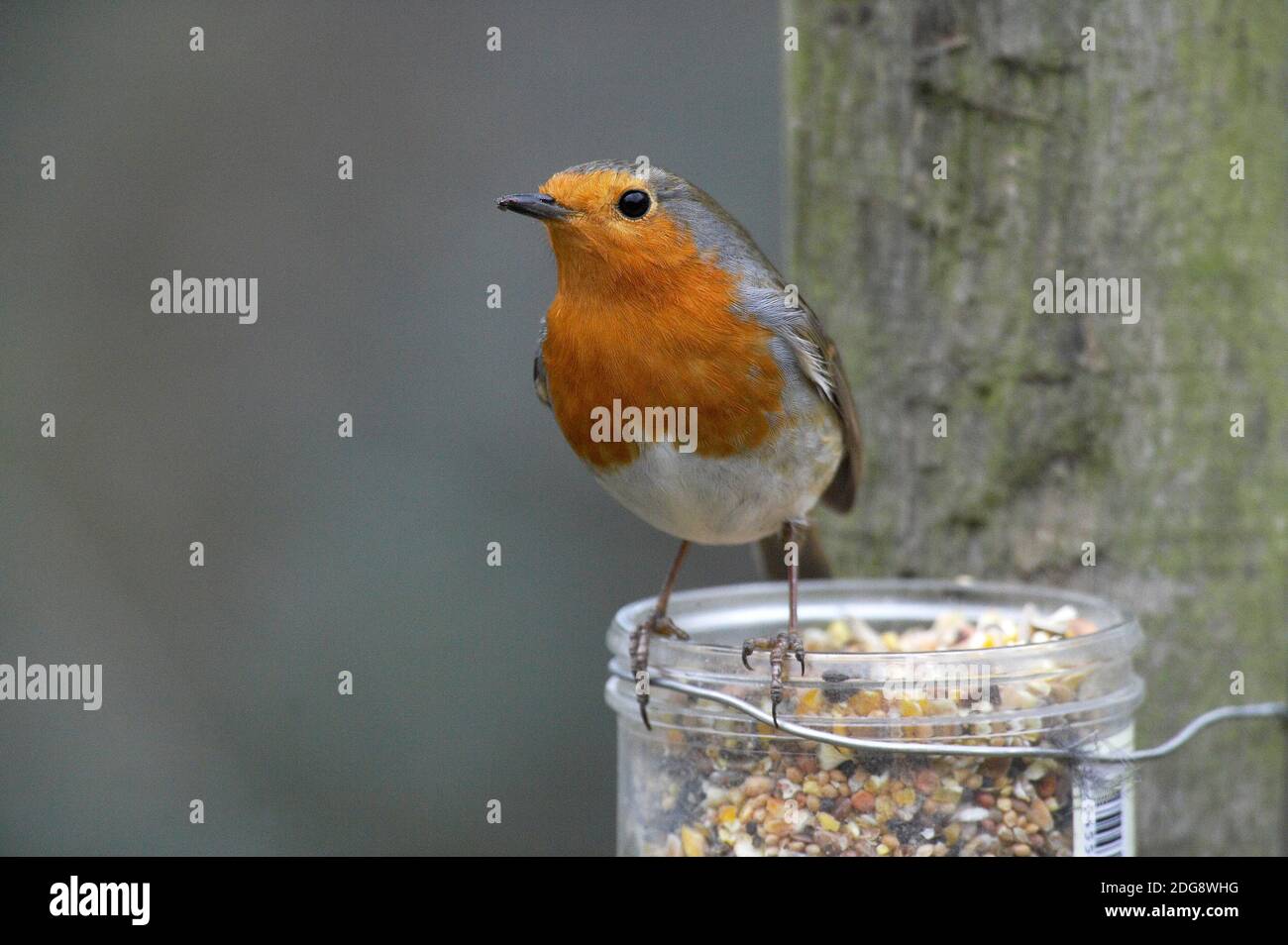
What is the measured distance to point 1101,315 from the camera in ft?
9.62

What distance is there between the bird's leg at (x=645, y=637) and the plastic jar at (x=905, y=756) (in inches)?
1.1

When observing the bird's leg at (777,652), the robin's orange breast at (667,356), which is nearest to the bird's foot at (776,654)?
the bird's leg at (777,652)

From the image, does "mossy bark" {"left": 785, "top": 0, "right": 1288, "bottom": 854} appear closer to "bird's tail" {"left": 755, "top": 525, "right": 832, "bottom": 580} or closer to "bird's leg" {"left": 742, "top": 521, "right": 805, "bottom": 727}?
"bird's tail" {"left": 755, "top": 525, "right": 832, "bottom": 580}

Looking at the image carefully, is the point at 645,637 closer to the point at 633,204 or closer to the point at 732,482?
the point at 732,482

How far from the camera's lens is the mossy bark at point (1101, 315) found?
9.48 feet

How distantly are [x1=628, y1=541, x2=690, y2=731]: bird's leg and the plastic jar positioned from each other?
1.1 inches

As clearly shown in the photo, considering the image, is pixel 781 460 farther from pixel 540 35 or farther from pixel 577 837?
pixel 540 35

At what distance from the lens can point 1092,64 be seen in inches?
113

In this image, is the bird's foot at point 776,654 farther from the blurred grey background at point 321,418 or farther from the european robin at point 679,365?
the blurred grey background at point 321,418

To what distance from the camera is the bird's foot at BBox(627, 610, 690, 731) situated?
2642 mm

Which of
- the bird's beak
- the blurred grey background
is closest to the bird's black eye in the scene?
the bird's beak

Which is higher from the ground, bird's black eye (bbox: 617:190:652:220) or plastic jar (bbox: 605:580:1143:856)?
bird's black eye (bbox: 617:190:652:220)

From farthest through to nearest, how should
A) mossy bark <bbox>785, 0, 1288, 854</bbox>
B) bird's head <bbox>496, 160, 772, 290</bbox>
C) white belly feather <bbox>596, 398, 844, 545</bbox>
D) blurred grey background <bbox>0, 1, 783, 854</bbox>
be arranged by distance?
blurred grey background <bbox>0, 1, 783, 854</bbox> → mossy bark <bbox>785, 0, 1288, 854</bbox> → white belly feather <bbox>596, 398, 844, 545</bbox> → bird's head <bbox>496, 160, 772, 290</bbox>
